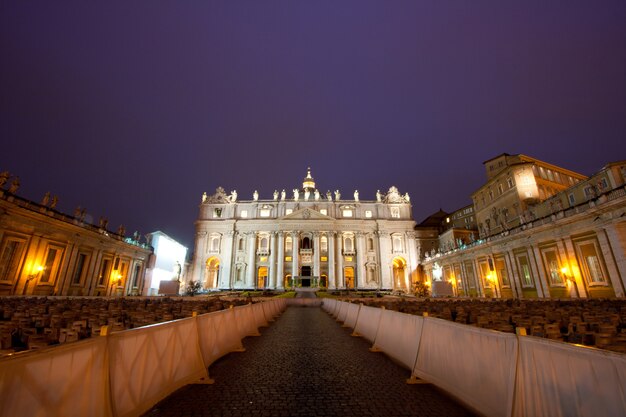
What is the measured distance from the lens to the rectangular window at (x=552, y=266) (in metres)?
23.1

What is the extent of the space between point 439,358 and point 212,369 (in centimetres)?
510

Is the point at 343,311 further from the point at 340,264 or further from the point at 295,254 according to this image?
the point at 340,264

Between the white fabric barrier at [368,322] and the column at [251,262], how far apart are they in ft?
147

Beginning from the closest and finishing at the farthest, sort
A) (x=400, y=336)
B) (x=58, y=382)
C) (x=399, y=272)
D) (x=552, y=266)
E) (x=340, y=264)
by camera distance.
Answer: (x=58, y=382) < (x=400, y=336) < (x=552, y=266) < (x=340, y=264) < (x=399, y=272)

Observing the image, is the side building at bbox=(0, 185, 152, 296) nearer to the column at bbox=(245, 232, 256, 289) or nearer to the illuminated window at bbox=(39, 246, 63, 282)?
the illuminated window at bbox=(39, 246, 63, 282)

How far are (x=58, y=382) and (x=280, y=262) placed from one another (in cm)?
5229

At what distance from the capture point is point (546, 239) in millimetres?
24000

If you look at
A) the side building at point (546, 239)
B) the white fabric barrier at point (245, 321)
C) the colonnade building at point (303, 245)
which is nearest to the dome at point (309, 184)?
the colonnade building at point (303, 245)

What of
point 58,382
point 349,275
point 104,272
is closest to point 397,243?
point 349,275

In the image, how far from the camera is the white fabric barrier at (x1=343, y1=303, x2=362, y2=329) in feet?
39.1

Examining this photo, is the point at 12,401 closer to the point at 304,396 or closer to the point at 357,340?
the point at 304,396

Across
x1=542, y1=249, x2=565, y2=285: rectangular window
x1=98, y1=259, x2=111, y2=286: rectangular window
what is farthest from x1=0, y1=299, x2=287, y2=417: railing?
x1=98, y1=259, x2=111, y2=286: rectangular window

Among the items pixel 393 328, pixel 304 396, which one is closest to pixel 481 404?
pixel 304 396

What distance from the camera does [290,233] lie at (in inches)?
2218
